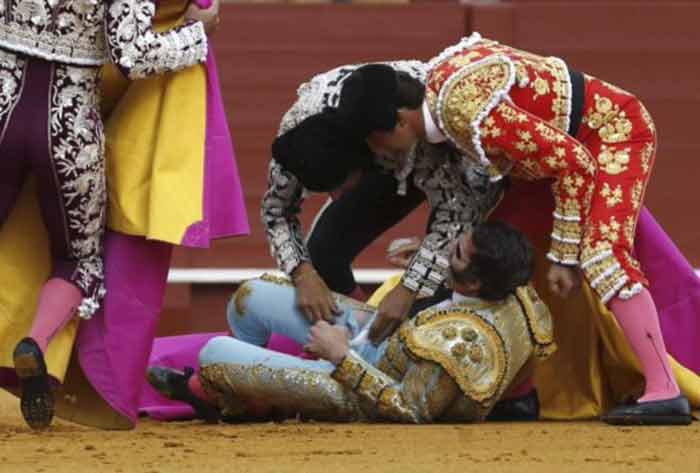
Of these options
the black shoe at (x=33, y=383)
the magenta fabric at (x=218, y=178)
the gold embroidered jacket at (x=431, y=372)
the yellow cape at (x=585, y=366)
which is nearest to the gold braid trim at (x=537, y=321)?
the gold embroidered jacket at (x=431, y=372)

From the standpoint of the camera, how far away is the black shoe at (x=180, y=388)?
213 inches

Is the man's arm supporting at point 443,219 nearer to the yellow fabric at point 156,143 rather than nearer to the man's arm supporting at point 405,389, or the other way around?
the man's arm supporting at point 405,389

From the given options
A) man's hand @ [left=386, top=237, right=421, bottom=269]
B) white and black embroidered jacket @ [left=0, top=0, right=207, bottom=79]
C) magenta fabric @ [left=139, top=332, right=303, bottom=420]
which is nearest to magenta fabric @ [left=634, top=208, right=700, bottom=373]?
man's hand @ [left=386, top=237, right=421, bottom=269]

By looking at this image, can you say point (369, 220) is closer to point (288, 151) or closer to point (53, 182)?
point (288, 151)

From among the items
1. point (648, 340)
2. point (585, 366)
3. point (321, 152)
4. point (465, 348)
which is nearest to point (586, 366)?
point (585, 366)

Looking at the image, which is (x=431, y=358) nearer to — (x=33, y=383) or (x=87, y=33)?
(x=33, y=383)

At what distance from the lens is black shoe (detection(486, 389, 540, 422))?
5438mm

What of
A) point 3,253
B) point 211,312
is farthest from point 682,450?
point 211,312

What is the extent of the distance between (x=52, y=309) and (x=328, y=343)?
655mm

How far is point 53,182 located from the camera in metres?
5.11

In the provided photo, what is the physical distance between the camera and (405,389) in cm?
514

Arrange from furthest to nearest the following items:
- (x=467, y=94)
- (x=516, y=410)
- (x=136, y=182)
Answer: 1. (x=516, y=410)
2. (x=136, y=182)
3. (x=467, y=94)

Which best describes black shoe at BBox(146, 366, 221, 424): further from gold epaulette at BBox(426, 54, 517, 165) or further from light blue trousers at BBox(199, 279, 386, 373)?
gold epaulette at BBox(426, 54, 517, 165)

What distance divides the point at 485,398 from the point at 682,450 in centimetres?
56
